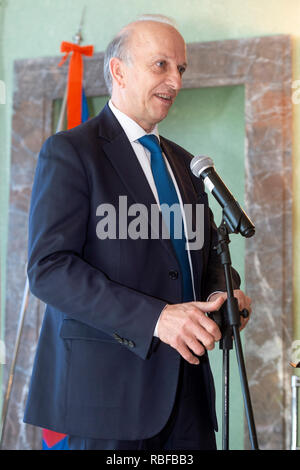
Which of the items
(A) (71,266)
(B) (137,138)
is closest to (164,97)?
(B) (137,138)

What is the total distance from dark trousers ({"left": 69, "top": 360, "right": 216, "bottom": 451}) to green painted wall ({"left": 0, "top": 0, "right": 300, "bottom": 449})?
199 centimetres

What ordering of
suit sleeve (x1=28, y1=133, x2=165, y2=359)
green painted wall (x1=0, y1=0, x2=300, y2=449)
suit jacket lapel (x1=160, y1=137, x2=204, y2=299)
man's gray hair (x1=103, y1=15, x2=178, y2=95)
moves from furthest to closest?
1. green painted wall (x1=0, y1=0, x2=300, y2=449)
2. man's gray hair (x1=103, y1=15, x2=178, y2=95)
3. suit jacket lapel (x1=160, y1=137, x2=204, y2=299)
4. suit sleeve (x1=28, y1=133, x2=165, y2=359)

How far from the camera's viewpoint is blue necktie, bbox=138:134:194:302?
2057 mm

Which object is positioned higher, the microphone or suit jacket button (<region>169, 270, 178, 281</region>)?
the microphone

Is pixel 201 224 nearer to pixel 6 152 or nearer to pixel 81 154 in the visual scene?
→ pixel 81 154

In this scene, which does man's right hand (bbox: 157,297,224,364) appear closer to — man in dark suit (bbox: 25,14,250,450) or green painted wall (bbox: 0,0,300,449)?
man in dark suit (bbox: 25,14,250,450)

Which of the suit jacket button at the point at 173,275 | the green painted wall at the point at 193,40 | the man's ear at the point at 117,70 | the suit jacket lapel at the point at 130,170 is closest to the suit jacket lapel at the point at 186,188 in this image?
the suit jacket lapel at the point at 130,170

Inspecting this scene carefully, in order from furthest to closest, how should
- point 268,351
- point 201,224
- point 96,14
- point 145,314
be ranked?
point 96,14 → point 268,351 → point 201,224 → point 145,314

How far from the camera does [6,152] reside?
4449 mm

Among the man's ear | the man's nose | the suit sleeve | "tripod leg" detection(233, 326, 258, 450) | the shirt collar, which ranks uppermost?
the man's ear

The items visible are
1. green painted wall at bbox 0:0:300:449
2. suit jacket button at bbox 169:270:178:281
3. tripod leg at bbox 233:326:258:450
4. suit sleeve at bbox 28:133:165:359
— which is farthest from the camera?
green painted wall at bbox 0:0:300:449

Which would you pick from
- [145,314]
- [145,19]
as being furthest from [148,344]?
[145,19]

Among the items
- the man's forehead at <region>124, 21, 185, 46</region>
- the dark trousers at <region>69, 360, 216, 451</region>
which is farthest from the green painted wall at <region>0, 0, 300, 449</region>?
the dark trousers at <region>69, 360, 216, 451</region>

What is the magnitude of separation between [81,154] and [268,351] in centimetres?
231
